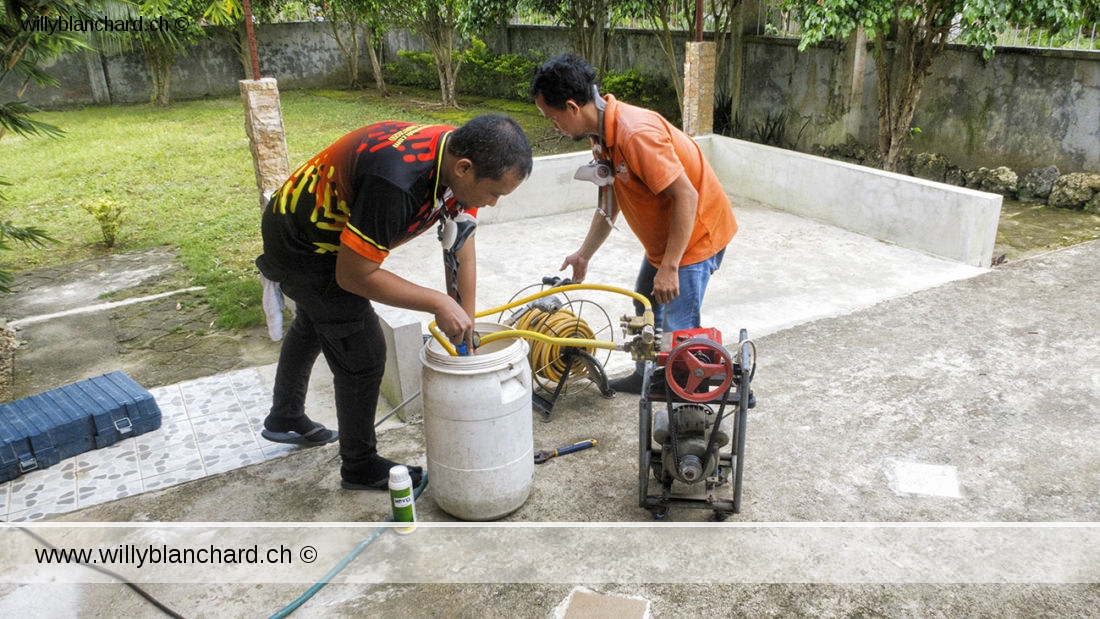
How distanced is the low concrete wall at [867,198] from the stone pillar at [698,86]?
7.5 inches

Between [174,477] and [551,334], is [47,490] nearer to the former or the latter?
[174,477]

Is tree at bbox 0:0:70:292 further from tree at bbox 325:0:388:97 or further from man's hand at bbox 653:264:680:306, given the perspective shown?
tree at bbox 325:0:388:97

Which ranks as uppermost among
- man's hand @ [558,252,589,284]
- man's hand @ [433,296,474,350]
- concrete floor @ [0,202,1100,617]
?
man's hand @ [433,296,474,350]

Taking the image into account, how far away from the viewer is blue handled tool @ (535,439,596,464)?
11.5 feet

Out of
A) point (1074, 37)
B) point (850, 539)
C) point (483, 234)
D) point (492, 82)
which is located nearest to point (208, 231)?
point (483, 234)

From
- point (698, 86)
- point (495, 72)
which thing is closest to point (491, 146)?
point (698, 86)

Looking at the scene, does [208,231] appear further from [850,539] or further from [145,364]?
[850,539]

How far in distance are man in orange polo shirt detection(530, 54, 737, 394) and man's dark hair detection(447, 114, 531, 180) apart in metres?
0.62

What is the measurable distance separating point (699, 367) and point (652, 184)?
81cm

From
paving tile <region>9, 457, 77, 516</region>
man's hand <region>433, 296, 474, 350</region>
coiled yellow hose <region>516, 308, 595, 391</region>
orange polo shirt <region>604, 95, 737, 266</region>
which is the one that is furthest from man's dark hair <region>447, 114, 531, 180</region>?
paving tile <region>9, 457, 77, 516</region>

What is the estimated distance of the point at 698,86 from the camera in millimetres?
8289

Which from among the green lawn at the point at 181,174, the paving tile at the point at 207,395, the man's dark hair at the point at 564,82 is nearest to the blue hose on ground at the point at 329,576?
the paving tile at the point at 207,395

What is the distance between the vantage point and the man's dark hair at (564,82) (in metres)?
3.09

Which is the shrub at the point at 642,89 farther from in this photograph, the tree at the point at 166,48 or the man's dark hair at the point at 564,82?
the man's dark hair at the point at 564,82
